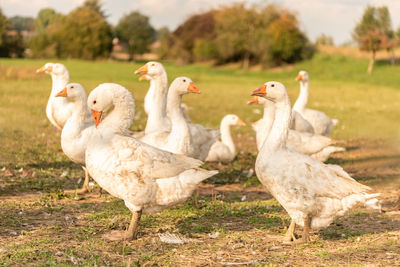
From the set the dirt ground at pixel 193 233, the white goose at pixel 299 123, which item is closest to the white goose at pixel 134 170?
the dirt ground at pixel 193 233

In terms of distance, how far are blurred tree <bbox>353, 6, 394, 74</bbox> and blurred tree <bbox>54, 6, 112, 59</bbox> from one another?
43.3 meters

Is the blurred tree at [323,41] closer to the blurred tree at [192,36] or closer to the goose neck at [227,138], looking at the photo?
the blurred tree at [192,36]

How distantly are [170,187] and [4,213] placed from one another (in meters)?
2.94

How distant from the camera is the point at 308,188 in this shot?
576cm

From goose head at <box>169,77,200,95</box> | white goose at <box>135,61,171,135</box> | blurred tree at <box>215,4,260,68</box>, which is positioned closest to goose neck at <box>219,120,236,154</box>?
white goose at <box>135,61,171,135</box>

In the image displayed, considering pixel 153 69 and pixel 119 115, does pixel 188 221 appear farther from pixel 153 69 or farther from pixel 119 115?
pixel 153 69

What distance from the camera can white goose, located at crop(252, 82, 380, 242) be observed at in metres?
5.77

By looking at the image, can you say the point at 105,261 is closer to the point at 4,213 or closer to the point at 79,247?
the point at 79,247

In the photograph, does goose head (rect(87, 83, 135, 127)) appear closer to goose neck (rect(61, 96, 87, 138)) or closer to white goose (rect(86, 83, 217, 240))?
white goose (rect(86, 83, 217, 240))

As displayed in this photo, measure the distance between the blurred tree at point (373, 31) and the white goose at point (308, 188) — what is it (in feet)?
144

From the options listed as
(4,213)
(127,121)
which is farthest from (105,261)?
(4,213)

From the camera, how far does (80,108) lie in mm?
7941

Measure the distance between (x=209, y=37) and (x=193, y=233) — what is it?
61489 mm

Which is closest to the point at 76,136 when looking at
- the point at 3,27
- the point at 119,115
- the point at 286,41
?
the point at 119,115
